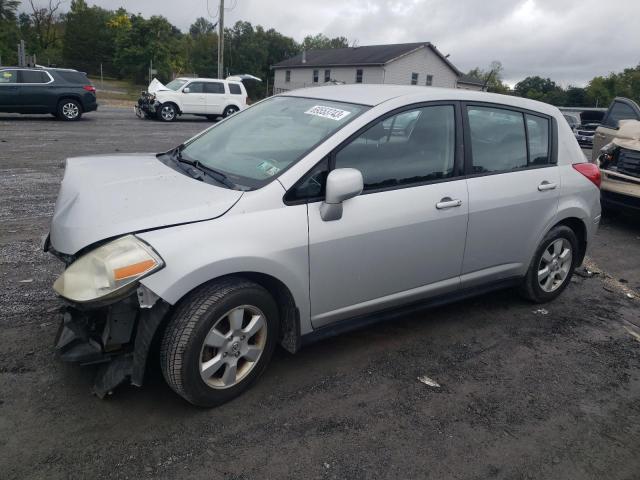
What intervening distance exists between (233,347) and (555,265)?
10.2 ft

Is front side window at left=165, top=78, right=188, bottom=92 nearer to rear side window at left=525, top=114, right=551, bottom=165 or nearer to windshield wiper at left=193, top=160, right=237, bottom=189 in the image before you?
rear side window at left=525, top=114, right=551, bottom=165

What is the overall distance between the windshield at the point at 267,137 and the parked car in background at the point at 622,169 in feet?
18.1

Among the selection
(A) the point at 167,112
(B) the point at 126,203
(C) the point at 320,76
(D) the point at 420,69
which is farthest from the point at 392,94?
(C) the point at 320,76

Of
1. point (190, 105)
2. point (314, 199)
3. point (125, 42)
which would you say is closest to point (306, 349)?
point (314, 199)

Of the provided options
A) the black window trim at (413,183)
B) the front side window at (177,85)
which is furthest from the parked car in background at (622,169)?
the front side window at (177,85)

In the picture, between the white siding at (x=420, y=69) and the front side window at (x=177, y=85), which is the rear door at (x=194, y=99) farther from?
the white siding at (x=420, y=69)

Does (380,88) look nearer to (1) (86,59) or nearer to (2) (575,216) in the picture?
(2) (575,216)

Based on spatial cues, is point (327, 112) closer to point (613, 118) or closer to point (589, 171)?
point (589, 171)

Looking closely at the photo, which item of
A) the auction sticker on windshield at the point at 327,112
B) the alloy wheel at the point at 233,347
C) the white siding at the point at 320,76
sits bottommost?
the alloy wheel at the point at 233,347

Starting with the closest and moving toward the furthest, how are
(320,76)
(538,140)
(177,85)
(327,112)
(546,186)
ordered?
(327,112) → (546,186) → (538,140) → (177,85) → (320,76)

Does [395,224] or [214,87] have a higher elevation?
[214,87]

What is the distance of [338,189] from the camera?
2967mm

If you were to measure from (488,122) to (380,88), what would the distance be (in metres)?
0.88

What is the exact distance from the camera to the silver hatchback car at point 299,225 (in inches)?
105
